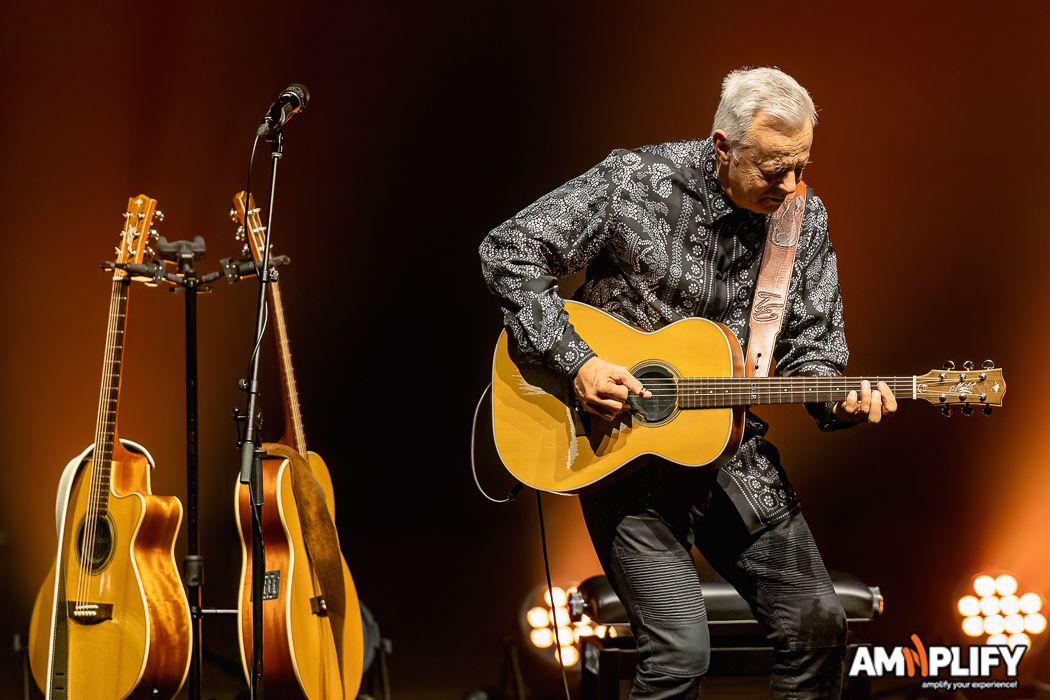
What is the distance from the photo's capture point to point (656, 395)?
→ 2244 mm

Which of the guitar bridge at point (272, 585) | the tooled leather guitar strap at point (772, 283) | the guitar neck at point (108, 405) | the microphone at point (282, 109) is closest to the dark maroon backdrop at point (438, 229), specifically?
the guitar neck at point (108, 405)

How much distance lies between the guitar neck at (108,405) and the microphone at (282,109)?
3.68ft

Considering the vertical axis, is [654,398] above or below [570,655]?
above

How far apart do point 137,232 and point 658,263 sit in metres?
1.95

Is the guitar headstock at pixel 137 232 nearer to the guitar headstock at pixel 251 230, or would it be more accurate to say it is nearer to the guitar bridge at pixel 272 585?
the guitar headstock at pixel 251 230

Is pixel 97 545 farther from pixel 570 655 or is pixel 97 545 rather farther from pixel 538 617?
pixel 570 655

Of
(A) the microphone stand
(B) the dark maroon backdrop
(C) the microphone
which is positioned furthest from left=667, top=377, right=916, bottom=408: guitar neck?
(B) the dark maroon backdrop

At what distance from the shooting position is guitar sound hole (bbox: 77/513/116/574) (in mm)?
2895

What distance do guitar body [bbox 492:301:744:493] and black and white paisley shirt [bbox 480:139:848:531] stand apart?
0.09 m

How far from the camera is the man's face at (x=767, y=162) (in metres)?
2.10

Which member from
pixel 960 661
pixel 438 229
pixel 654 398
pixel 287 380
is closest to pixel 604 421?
pixel 654 398

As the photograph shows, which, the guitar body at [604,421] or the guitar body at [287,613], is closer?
the guitar body at [604,421]

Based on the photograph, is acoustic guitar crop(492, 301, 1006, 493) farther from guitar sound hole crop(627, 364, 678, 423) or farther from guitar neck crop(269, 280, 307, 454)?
guitar neck crop(269, 280, 307, 454)

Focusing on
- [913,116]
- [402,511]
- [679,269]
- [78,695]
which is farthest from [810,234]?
[78,695]
